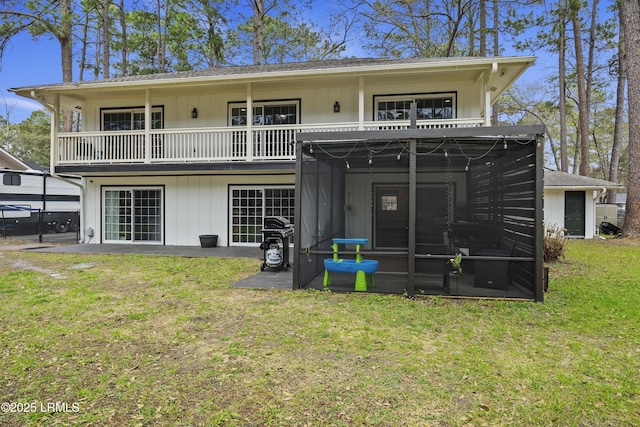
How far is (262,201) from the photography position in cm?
1087

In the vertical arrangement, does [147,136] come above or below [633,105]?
below

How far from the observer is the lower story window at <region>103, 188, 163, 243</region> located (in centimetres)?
1138

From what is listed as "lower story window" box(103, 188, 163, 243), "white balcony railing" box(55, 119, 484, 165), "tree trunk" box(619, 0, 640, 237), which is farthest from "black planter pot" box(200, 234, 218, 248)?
"tree trunk" box(619, 0, 640, 237)

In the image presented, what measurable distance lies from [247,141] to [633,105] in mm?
12848

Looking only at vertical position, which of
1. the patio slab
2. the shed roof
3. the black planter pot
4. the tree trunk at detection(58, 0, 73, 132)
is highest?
the tree trunk at detection(58, 0, 73, 132)

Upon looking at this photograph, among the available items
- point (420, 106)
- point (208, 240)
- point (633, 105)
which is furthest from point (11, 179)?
point (633, 105)

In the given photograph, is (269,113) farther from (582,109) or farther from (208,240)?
(582,109)

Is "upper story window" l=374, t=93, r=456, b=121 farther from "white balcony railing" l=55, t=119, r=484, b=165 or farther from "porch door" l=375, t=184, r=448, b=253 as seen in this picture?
"porch door" l=375, t=184, r=448, b=253

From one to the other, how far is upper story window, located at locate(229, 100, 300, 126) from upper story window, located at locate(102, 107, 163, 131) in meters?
2.49

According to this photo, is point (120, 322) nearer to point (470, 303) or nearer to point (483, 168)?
point (470, 303)

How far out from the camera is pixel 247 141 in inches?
389

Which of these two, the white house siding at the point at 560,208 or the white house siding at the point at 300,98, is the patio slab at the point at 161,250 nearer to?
the white house siding at the point at 300,98

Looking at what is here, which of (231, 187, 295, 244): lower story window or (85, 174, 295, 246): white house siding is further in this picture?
(85, 174, 295, 246): white house siding

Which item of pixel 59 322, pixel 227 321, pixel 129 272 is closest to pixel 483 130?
pixel 227 321
